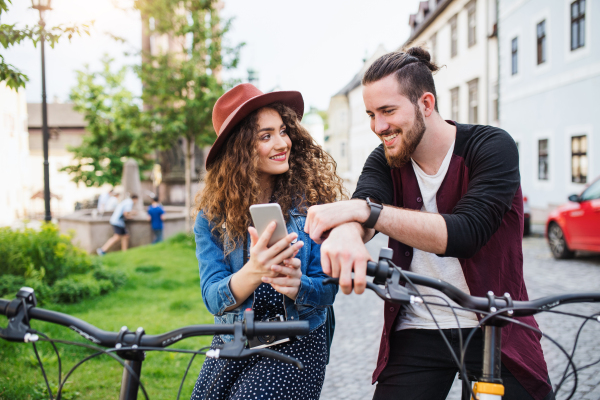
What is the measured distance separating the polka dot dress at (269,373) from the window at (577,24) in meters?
16.6

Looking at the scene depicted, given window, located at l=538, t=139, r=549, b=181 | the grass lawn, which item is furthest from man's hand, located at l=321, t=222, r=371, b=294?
window, located at l=538, t=139, r=549, b=181

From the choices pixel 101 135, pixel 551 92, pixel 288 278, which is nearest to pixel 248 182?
pixel 288 278

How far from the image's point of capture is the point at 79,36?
359 cm

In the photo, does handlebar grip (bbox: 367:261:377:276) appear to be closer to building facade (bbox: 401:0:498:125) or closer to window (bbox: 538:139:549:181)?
window (bbox: 538:139:549:181)

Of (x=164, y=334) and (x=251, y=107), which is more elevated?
(x=251, y=107)

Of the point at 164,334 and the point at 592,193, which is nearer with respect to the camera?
the point at 164,334

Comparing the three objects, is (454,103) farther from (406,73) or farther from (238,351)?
(238,351)

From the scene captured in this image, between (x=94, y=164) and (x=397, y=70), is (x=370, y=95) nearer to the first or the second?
(x=397, y=70)

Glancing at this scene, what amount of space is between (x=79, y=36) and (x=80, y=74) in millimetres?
27455

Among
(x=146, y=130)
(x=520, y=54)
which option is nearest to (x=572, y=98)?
(x=520, y=54)

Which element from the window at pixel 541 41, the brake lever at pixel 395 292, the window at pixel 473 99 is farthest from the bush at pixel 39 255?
the window at pixel 473 99

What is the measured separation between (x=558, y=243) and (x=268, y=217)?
408 inches

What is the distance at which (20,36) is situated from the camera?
3242 millimetres

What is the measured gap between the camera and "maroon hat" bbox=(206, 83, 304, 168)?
8.07ft
